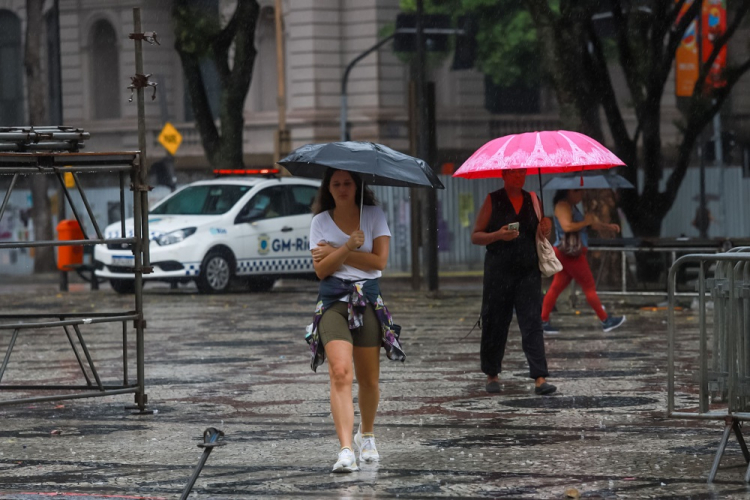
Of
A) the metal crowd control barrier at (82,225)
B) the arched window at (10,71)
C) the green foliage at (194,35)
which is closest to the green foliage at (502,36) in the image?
the arched window at (10,71)

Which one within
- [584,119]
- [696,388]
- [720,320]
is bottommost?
[696,388]

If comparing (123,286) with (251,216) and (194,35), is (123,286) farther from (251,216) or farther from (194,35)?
(194,35)

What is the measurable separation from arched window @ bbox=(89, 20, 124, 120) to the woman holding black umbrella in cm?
3541

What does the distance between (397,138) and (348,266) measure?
105 ft

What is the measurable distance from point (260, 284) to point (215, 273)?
1.50m

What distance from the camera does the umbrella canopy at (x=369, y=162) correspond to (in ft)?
23.8

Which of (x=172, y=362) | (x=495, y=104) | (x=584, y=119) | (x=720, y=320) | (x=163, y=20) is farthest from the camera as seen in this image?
(x=495, y=104)

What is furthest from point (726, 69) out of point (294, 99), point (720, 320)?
point (294, 99)

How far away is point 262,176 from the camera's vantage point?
2259cm

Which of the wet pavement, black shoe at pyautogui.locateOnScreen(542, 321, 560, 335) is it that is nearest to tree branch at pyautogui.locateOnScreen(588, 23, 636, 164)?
the wet pavement

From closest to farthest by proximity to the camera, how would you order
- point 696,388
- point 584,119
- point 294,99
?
point 696,388, point 584,119, point 294,99

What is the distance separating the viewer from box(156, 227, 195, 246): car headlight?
2103cm

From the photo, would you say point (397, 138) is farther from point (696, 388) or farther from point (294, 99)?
point (696, 388)

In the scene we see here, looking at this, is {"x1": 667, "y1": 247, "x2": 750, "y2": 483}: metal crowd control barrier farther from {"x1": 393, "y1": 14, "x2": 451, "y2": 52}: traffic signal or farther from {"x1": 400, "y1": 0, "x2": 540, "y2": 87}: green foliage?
{"x1": 400, "y1": 0, "x2": 540, "y2": 87}: green foliage
